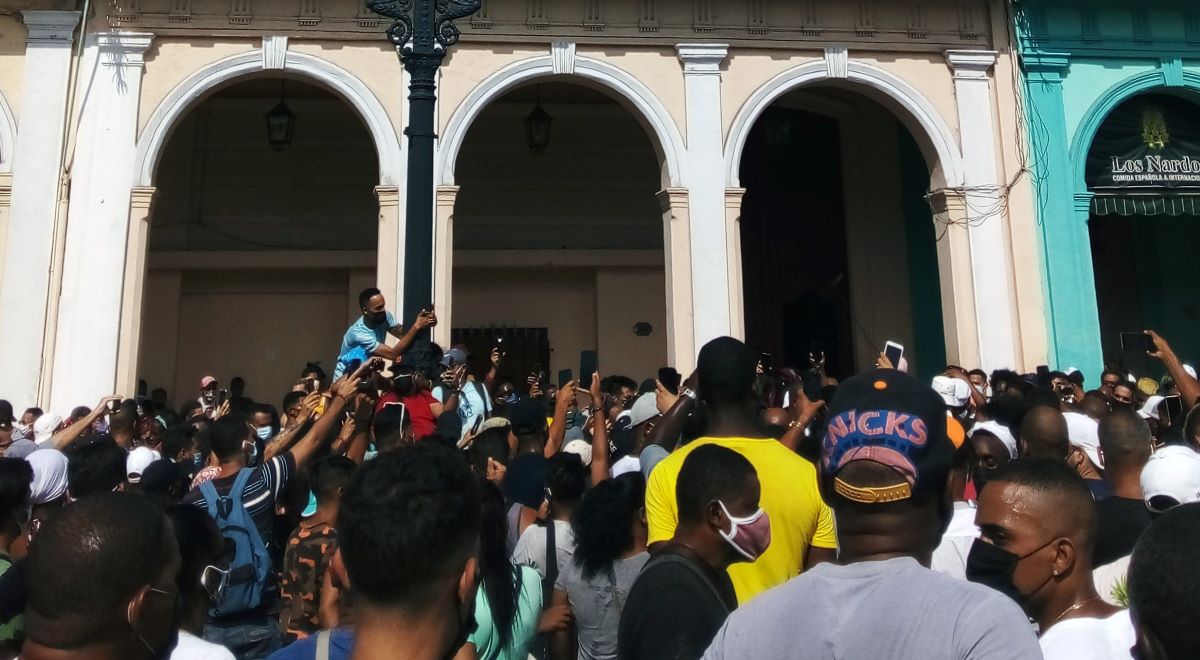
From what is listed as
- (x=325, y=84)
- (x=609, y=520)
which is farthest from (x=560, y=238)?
(x=609, y=520)

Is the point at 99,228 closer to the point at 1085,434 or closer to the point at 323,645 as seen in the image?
the point at 1085,434

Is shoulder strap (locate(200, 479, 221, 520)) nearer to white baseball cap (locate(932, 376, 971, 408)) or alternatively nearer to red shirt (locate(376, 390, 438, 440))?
red shirt (locate(376, 390, 438, 440))

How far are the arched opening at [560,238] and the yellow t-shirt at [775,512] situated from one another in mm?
12790

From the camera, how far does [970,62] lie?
13430mm

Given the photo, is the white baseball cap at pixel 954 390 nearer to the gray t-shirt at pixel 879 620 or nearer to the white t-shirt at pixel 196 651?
the gray t-shirt at pixel 879 620

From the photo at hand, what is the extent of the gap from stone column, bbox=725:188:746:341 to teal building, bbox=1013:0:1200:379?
431 cm

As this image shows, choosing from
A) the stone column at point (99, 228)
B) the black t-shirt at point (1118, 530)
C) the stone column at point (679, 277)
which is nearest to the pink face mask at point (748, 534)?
the black t-shirt at point (1118, 530)

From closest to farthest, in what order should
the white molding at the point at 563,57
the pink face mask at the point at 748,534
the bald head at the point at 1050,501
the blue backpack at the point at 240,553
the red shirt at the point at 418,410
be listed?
the bald head at the point at 1050,501 → the pink face mask at the point at 748,534 → the blue backpack at the point at 240,553 → the red shirt at the point at 418,410 → the white molding at the point at 563,57

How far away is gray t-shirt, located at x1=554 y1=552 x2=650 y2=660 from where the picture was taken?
147 inches

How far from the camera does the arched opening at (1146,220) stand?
13641 millimetres

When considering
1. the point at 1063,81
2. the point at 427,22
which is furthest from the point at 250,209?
the point at 1063,81

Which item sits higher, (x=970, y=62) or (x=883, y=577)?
(x=970, y=62)

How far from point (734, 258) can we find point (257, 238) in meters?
8.61

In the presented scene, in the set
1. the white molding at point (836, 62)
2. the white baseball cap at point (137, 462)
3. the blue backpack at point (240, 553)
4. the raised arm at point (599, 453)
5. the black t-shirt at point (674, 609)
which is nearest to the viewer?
the black t-shirt at point (674, 609)
